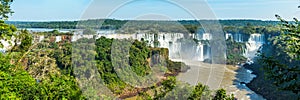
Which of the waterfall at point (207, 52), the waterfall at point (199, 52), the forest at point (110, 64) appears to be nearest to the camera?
the forest at point (110, 64)

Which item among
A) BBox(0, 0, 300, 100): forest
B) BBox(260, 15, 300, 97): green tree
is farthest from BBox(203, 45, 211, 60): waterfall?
BBox(260, 15, 300, 97): green tree

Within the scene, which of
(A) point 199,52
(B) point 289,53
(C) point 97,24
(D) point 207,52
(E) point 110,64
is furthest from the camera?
(D) point 207,52

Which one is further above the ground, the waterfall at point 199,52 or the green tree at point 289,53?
the green tree at point 289,53

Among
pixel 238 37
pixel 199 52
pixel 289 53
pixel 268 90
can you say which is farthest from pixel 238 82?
pixel 289 53

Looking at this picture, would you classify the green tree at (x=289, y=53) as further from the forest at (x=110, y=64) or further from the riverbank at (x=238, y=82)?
the riverbank at (x=238, y=82)

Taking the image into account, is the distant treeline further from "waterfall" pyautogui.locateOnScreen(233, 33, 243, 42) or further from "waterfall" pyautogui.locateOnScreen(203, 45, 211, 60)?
"waterfall" pyautogui.locateOnScreen(203, 45, 211, 60)

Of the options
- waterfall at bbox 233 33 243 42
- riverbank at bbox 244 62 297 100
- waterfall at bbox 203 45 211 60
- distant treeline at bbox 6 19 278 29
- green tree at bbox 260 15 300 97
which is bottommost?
riverbank at bbox 244 62 297 100

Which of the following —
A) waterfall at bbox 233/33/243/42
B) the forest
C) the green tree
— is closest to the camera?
the green tree

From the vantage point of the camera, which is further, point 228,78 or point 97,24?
point 228,78

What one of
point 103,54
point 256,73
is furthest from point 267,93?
point 103,54

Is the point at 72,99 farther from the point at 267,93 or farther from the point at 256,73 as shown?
the point at 256,73

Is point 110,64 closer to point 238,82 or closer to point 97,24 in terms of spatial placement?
point 97,24

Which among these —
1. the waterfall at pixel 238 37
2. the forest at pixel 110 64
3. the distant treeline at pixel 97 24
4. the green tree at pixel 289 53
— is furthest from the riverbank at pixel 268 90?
the green tree at pixel 289 53
